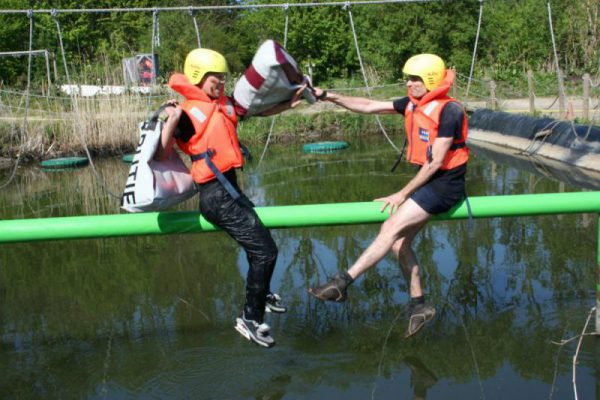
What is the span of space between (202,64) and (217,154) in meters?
0.51

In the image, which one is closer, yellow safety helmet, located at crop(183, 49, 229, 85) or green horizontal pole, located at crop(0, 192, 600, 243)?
yellow safety helmet, located at crop(183, 49, 229, 85)

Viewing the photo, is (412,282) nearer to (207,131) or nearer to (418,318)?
(418,318)

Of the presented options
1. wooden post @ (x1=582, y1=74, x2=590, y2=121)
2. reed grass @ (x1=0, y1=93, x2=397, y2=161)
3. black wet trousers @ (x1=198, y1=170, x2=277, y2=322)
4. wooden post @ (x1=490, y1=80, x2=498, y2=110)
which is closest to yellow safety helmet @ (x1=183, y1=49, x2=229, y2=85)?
black wet trousers @ (x1=198, y1=170, x2=277, y2=322)

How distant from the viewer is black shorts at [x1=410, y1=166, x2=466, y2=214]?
14.5 ft

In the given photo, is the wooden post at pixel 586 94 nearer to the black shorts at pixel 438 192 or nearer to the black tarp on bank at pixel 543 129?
the black tarp on bank at pixel 543 129

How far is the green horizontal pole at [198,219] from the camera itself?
14.7 feet

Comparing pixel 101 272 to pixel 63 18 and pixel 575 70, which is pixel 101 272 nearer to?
pixel 575 70

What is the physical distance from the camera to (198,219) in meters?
4.44

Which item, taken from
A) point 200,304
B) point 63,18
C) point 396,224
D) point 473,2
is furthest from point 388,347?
point 63,18

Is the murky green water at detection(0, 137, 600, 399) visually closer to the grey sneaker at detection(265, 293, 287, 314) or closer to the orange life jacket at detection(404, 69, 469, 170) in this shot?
the grey sneaker at detection(265, 293, 287, 314)

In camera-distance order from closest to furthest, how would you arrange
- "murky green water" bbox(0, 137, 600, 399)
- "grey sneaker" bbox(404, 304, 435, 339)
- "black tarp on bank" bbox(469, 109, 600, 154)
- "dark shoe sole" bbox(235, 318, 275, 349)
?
"dark shoe sole" bbox(235, 318, 275, 349) → "grey sneaker" bbox(404, 304, 435, 339) → "murky green water" bbox(0, 137, 600, 399) → "black tarp on bank" bbox(469, 109, 600, 154)

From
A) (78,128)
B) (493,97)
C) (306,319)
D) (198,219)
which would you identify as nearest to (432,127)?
(198,219)

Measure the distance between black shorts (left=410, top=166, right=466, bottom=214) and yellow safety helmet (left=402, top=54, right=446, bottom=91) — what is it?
20.9 inches

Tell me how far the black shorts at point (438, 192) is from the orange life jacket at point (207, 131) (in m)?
1.10
